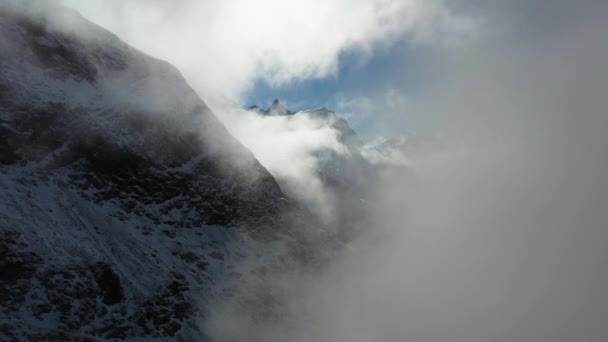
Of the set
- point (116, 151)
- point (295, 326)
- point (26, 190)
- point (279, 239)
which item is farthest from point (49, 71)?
point (295, 326)

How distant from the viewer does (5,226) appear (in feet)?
178

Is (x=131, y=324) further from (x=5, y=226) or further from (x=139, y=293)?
(x=5, y=226)

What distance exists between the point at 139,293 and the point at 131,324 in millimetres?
5136

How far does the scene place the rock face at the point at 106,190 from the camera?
54.7m

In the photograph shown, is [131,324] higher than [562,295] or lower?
lower

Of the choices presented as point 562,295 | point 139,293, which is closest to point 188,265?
point 139,293

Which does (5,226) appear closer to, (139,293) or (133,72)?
(139,293)

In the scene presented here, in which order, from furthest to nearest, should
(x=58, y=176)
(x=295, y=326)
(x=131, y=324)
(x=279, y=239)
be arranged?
(x=279, y=239) < (x=295, y=326) < (x=58, y=176) < (x=131, y=324)

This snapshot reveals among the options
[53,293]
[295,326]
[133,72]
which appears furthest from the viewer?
[133,72]

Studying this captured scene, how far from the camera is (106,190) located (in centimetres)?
7250

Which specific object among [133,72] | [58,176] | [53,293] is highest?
[133,72]

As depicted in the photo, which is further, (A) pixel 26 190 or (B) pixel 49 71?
(B) pixel 49 71

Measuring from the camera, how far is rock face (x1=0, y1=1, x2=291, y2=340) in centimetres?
5469

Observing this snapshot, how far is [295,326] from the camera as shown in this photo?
242 feet
